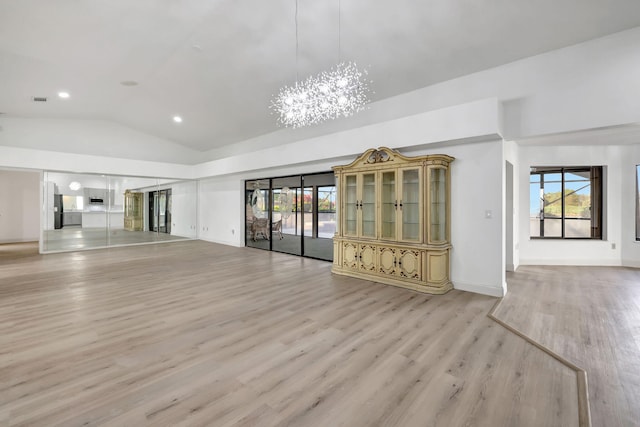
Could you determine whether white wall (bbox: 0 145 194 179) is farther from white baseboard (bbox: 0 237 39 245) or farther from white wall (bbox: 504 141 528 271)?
white wall (bbox: 504 141 528 271)

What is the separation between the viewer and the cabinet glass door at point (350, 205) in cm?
570

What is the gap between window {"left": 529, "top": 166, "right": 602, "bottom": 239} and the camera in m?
6.65

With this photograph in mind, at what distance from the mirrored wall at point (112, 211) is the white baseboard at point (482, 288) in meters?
9.78

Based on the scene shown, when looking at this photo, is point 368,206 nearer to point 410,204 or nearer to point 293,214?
point 410,204

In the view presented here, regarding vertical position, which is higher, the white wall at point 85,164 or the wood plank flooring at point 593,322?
the white wall at point 85,164

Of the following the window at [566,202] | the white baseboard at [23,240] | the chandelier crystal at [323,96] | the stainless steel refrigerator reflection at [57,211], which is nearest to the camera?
the chandelier crystal at [323,96]

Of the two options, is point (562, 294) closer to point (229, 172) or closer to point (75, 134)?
point (229, 172)

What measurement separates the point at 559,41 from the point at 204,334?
18.4ft

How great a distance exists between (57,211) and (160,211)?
9.80ft

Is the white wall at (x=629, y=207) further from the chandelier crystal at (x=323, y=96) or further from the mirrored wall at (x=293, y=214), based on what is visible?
the chandelier crystal at (x=323, y=96)

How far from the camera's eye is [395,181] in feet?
16.4

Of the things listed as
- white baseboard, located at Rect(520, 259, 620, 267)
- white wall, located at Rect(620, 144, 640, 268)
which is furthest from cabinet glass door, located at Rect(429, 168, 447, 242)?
white wall, located at Rect(620, 144, 640, 268)

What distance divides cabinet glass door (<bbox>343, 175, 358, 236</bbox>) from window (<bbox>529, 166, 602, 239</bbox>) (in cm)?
425

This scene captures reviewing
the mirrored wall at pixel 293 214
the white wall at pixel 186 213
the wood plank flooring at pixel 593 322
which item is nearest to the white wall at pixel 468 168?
the wood plank flooring at pixel 593 322
